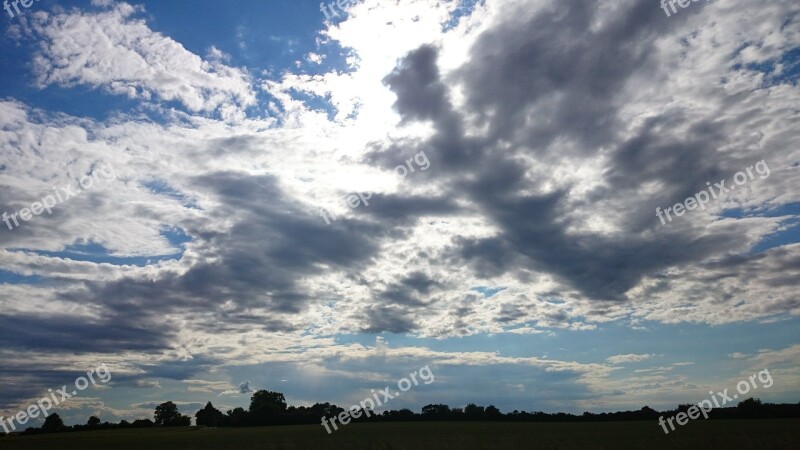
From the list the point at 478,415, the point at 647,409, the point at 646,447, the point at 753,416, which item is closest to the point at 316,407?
the point at 478,415

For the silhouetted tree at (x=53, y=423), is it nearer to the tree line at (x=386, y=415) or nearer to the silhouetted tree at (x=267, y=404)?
the tree line at (x=386, y=415)

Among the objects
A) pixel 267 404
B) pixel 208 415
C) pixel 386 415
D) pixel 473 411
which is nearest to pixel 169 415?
pixel 208 415

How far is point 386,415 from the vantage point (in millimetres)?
122062

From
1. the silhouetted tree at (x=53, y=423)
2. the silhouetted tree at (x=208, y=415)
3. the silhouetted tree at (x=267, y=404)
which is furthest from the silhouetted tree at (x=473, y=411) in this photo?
the silhouetted tree at (x=53, y=423)

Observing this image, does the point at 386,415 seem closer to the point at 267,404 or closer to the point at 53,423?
the point at 267,404

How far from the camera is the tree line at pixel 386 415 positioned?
3428 inches

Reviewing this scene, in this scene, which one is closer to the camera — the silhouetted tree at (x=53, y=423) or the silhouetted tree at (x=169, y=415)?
the silhouetted tree at (x=53, y=423)

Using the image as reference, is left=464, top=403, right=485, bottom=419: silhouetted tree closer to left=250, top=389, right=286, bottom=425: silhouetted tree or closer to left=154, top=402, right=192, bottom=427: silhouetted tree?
left=250, top=389, right=286, bottom=425: silhouetted tree

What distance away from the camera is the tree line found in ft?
286

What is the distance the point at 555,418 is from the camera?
110 meters

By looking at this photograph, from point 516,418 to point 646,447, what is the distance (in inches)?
3323

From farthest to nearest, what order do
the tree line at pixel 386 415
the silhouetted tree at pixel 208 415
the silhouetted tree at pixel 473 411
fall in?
1. the silhouetted tree at pixel 208 415
2. the silhouetted tree at pixel 473 411
3. the tree line at pixel 386 415

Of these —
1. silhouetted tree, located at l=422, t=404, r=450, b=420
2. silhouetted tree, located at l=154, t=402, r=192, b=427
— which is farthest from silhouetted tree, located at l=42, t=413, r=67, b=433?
silhouetted tree, located at l=422, t=404, r=450, b=420

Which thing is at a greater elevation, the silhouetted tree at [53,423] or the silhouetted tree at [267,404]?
the silhouetted tree at [267,404]
